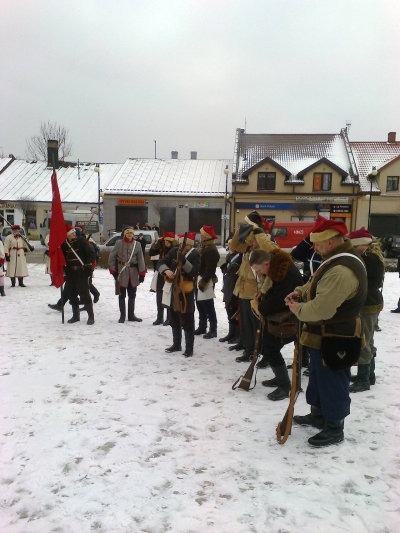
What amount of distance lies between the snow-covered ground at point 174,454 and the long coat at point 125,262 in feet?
6.88

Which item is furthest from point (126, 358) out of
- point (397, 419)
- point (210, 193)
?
point (210, 193)

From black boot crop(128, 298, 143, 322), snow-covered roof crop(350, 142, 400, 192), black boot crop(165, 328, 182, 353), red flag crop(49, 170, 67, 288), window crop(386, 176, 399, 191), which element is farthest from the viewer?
snow-covered roof crop(350, 142, 400, 192)

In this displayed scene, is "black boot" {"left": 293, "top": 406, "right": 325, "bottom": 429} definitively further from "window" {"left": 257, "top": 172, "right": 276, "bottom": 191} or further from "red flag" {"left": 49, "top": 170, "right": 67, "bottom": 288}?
"window" {"left": 257, "top": 172, "right": 276, "bottom": 191}

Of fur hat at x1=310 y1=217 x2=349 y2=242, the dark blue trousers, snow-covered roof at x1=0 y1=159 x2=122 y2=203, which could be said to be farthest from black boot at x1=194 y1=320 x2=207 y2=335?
snow-covered roof at x1=0 y1=159 x2=122 y2=203

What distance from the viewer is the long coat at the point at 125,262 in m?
7.73

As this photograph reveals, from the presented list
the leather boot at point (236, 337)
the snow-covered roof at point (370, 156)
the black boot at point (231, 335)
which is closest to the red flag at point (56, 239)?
the black boot at point (231, 335)

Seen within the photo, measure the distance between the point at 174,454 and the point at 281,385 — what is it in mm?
1581

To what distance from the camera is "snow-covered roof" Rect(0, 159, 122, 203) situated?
Answer: 32.3 meters

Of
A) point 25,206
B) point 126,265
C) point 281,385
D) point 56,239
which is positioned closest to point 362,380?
point 281,385

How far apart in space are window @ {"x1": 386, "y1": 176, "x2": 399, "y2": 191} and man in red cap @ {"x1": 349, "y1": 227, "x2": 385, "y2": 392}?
28.4m

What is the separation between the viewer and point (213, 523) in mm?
2686

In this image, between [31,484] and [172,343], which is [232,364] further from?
[31,484]

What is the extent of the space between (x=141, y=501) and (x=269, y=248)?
9.02ft

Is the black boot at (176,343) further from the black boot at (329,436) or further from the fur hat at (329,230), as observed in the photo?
the fur hat at (329,230)
